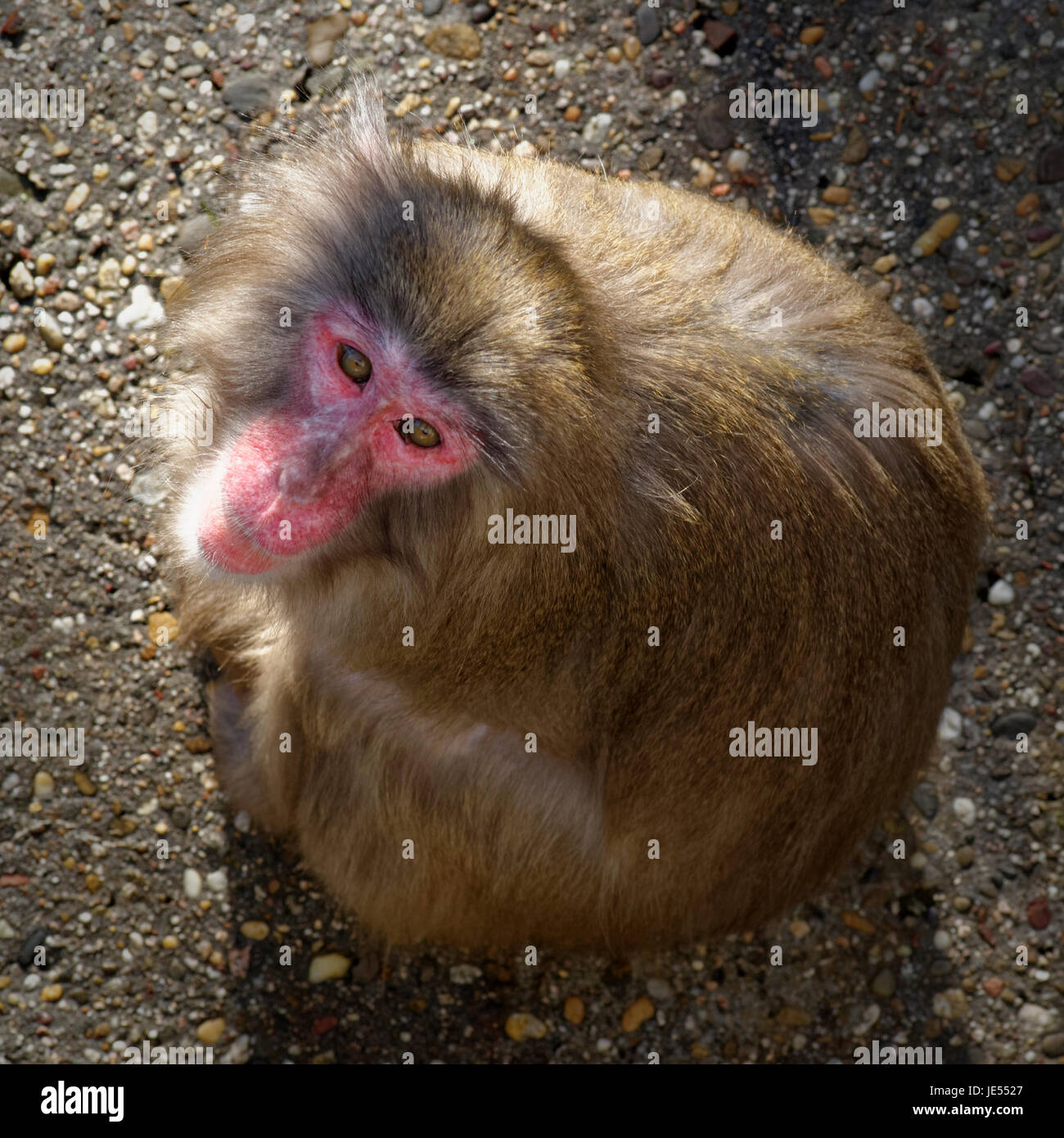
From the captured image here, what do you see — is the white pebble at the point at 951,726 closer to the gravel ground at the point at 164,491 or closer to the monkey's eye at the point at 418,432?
the gravel ground at the point at 164,491

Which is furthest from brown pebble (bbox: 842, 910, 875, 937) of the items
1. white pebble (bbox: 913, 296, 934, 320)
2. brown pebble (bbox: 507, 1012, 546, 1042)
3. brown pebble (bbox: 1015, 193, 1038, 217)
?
brown pebble (bbox: 1015, 193, 1038, 217)

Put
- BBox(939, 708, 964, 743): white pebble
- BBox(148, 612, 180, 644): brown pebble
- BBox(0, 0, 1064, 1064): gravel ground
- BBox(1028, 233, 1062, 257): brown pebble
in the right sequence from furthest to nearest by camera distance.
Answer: BBox(1028, 233, 1062, 257): brown pebble, BBox(939, 708, 964, 743): white pebble, BBox(148, 612, 180, 644): brown pebble, BBox(0, 0, 1064, 1064): gravel ground

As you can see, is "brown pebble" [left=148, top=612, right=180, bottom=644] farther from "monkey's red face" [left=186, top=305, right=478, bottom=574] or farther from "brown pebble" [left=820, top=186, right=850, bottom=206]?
"brown pebble" [left=820, top=186, right=850, bottom=206]

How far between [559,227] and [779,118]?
6.14ft

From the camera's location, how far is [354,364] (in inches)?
103

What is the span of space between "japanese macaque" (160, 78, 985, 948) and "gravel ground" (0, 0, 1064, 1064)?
81 centimetres

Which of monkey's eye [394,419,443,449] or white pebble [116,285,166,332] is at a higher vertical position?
white pebble [116,285,166,332]

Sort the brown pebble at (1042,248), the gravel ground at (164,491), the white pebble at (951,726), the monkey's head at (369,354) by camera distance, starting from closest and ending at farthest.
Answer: the monkey's head at (369,354) → the gravel ground at (164,491) → the white pebble at (951,726) → the brown pebble at (1042,248)

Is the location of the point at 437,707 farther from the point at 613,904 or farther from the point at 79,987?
the point at 79,987

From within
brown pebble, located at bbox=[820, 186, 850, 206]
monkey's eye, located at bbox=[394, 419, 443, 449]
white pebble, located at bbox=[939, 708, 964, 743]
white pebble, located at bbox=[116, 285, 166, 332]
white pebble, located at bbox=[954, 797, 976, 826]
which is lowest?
white pebble, located at bbox=[954, 797, 976, 826]

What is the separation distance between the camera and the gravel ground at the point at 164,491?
12.6 ft

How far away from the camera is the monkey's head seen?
2.50 meters

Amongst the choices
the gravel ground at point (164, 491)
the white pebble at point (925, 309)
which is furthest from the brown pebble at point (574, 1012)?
the white pebble at point (925, 309)

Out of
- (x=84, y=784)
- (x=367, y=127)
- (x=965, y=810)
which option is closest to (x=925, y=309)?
(x=965, y=810)
